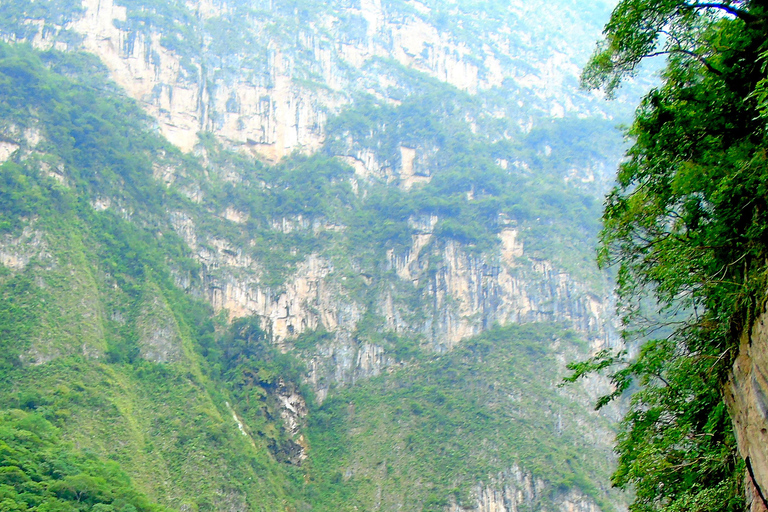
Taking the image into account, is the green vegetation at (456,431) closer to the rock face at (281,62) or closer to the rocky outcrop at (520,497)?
the rocky outcrop at (520,497)

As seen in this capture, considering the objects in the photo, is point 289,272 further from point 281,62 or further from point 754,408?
point 754,408

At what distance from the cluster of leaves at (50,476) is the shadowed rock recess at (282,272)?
157 mm

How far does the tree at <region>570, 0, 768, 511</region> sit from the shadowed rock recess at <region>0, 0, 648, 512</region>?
34.1 m

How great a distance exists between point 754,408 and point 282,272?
234ft

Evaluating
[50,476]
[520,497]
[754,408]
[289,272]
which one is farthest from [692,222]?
[289,272]

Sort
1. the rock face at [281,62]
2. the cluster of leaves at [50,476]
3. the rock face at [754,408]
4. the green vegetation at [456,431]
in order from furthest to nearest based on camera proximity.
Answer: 1. the rock face at [281,62]
2. the green vegetation at [456,431]
3. the cluster of leaves at [50,476]
4. the rock face at [754,408]

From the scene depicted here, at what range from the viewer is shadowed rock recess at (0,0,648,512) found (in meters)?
53.8

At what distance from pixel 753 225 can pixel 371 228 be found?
76462 mm

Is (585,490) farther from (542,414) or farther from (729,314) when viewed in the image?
(729,314)

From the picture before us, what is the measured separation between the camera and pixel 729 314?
8.62 m

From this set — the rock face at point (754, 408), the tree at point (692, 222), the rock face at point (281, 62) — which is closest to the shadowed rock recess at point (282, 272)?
the rock face at point (281, 62)

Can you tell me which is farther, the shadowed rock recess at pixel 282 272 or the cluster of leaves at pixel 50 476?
the shadowed rock recess at pixel 282 272

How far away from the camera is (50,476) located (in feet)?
129

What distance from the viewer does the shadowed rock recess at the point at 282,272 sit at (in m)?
53.8
